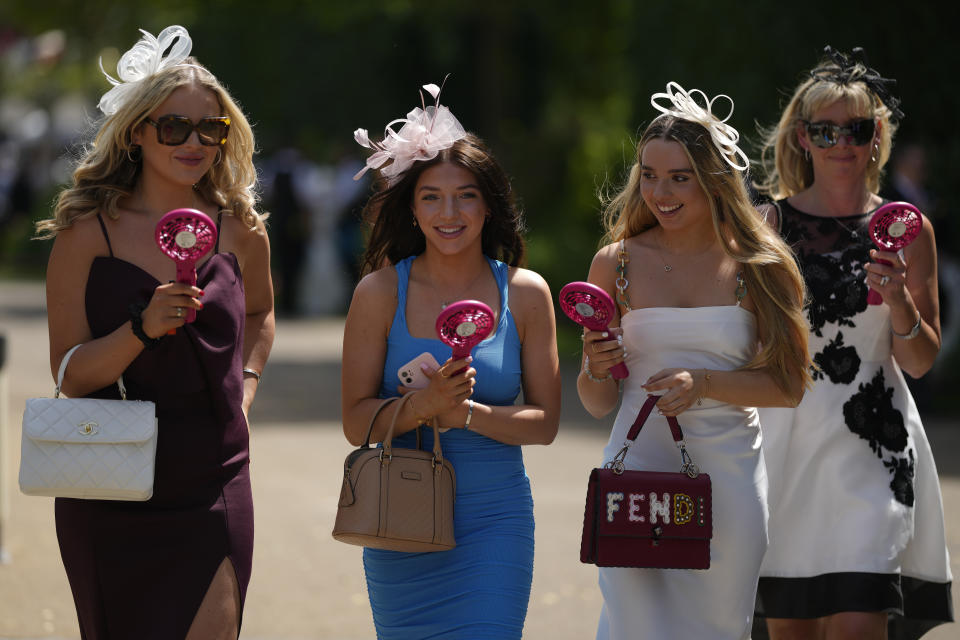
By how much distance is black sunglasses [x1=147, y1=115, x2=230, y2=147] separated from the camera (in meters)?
4.04

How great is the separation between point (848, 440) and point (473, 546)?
153 centimetres

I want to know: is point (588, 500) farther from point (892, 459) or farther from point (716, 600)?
point (892, 459)

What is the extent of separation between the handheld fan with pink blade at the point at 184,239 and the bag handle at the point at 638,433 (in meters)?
1.23

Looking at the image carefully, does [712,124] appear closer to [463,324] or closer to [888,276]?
[888,276]

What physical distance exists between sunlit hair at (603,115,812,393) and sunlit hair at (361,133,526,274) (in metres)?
0.43

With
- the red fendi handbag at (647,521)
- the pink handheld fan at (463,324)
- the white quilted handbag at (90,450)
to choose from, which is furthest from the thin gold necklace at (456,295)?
the white quilted handbag at (90,450)

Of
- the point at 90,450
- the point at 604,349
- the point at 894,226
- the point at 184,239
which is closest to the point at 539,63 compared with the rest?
the point at 894,226

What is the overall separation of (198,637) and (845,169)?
104 inches

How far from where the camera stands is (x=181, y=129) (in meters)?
4.05

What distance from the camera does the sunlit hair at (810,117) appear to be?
16.2ft

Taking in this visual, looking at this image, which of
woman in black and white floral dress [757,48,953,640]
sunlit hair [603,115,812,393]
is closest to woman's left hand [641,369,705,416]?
sunlit hair [603,115,812,393]

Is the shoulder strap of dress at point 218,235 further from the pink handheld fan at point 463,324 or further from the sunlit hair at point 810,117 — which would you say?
the sunlit hair at point 810,117

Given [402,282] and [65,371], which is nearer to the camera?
[65,371]

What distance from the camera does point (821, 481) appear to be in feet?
15.9
